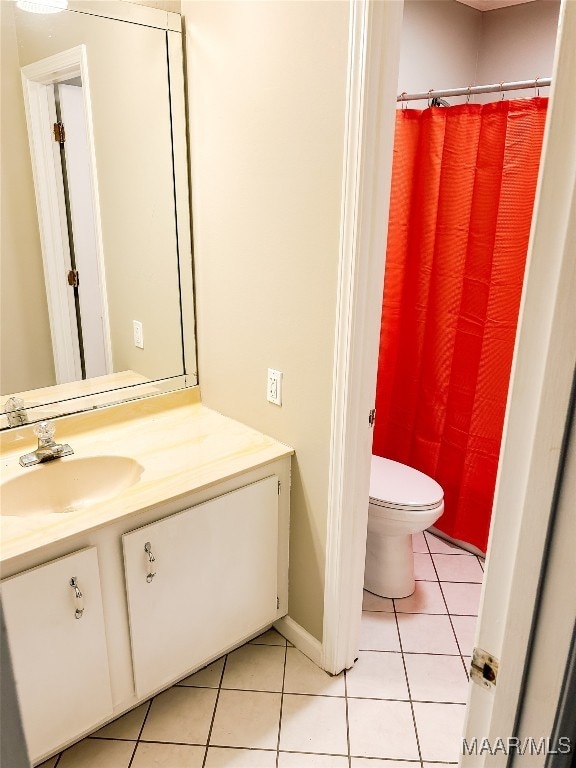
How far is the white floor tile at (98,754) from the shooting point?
1.64 meters

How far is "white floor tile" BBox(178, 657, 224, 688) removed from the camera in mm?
1919

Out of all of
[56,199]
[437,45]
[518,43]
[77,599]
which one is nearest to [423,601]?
[77,599]

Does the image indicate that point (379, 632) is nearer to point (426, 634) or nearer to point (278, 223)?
point (426, 634)

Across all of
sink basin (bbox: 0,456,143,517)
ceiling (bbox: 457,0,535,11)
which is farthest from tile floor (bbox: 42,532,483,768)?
ceiling (bbox: 457,0,535,11)

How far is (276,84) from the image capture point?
5.33 feet

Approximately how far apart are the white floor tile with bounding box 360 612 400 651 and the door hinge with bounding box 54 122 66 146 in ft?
6.44

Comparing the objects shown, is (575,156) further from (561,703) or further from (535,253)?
(561,703)

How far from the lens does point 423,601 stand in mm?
2344

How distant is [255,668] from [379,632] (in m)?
0.49

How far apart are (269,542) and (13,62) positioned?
162 cm

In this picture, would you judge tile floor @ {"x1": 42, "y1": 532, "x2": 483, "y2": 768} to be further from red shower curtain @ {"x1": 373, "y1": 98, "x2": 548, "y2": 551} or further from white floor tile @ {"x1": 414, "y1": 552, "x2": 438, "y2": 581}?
red shower curtain @ {"x1": 373, "y1": 98, "x2": 548, "y2": 551}

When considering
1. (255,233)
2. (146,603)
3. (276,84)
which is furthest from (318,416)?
(276,84)

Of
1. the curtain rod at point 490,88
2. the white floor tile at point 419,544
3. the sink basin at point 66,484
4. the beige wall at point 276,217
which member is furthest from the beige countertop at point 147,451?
Result: the curtain rod at point 490,88

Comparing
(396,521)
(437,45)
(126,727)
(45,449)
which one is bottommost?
(126,727)
